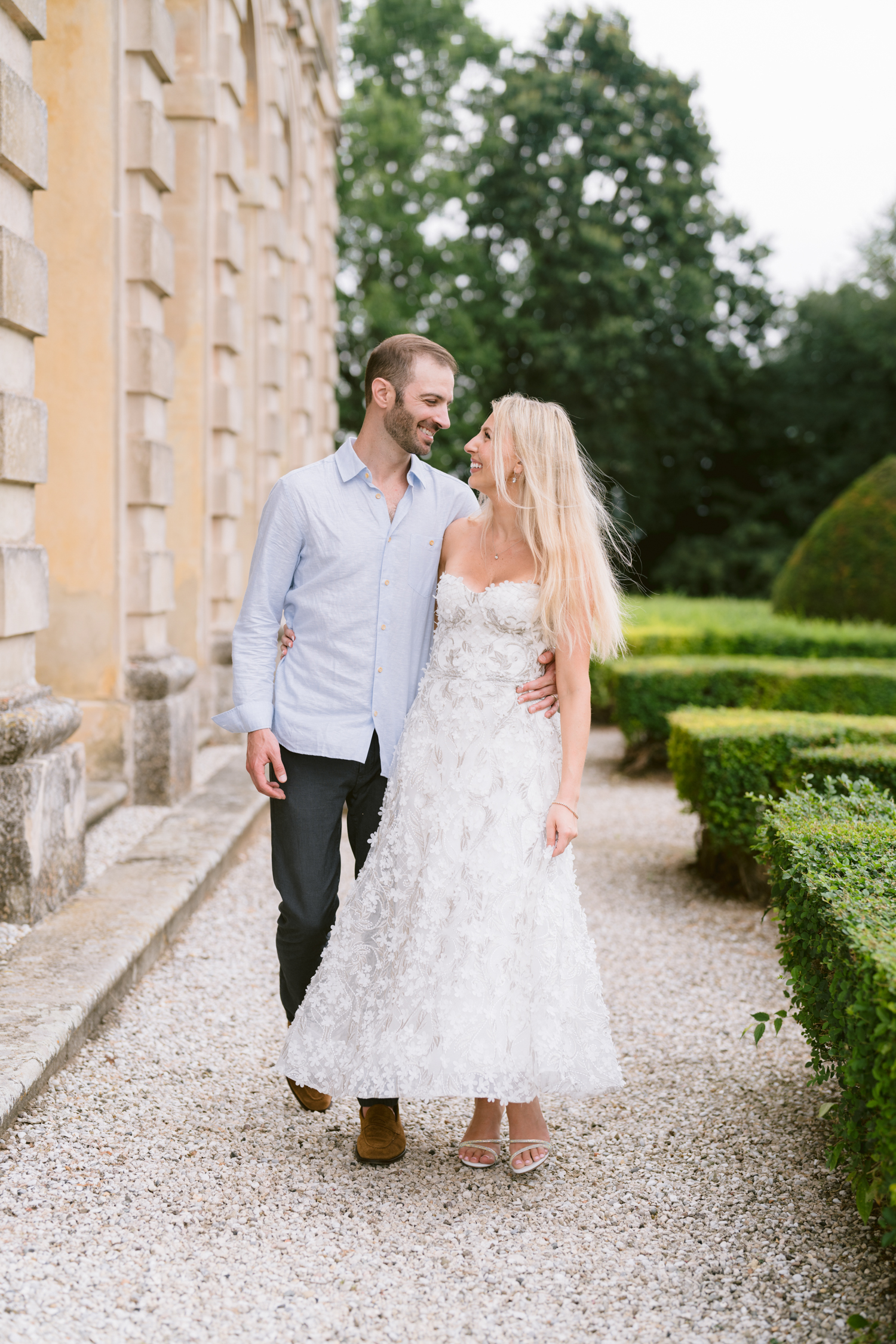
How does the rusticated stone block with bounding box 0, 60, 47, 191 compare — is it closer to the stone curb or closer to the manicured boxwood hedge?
the stone curb

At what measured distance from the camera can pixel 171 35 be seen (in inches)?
271

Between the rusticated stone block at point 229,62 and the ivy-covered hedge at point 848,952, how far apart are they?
7113mm

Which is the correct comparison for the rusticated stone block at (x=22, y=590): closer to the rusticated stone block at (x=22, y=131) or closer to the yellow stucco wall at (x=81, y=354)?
the rusticated stone block at (x=22, y=131)

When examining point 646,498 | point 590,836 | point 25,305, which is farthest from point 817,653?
point 646,498

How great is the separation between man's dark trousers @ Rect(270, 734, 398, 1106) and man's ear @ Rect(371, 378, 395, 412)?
Answer: 2.92ft

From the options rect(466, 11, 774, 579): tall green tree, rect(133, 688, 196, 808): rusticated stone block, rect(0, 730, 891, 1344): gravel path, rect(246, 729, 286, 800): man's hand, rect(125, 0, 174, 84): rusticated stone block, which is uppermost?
rect(466, 11, 774, 579): tall green tree

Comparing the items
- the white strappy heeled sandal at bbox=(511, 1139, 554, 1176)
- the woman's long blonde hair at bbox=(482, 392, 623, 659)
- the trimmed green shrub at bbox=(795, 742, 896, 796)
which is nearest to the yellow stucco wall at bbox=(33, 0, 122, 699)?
the trimmed green shrub at bbox=(795, 742, 896, 796)

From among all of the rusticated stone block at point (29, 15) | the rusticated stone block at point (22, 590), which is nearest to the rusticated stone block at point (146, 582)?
the rusticated stone block at point (22, 590)

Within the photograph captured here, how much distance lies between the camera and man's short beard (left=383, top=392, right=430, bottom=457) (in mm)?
3111

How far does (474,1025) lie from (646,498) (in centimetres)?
2555

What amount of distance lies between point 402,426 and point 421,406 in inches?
2.9

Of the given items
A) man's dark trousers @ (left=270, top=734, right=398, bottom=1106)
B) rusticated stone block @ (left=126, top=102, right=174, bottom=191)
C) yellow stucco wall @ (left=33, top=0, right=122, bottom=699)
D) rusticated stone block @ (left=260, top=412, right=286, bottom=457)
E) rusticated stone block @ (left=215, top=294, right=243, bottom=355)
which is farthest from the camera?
rusticated stone block @ (left=260, top=412, right=286, bottom=457)

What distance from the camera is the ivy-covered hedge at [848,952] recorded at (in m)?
2.29

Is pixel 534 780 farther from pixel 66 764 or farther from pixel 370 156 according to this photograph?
pixel 370 156
